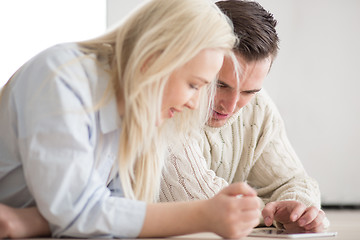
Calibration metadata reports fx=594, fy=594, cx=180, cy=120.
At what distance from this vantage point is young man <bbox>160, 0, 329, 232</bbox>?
5.70 feet

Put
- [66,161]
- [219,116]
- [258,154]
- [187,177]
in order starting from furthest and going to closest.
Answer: [258,154]
[219,116]
[187,177]
[66,161]

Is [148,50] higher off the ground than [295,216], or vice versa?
[148,50]

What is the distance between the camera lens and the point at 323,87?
12.7 feet

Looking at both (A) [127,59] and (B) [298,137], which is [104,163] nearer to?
(A) [127,59]

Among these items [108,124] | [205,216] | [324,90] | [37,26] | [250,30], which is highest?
[250,30]

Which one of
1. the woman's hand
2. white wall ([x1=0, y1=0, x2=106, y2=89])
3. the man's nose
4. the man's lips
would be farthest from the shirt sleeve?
white wall ([x1=0, y1=0, x2=106, y2=89])

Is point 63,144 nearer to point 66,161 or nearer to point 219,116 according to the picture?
point 66,161

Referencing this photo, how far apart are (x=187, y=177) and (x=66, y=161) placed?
0.72m

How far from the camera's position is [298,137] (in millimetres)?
3859

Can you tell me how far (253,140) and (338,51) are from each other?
203 centimetres

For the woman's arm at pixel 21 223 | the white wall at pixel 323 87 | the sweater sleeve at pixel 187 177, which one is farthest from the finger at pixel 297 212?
the white wall at pixel 323 87

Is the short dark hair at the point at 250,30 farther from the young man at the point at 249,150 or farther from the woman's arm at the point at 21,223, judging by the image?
the woman's arm at the point at 21,223

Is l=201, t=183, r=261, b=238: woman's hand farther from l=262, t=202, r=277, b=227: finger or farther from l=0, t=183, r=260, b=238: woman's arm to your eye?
l=262, t=202, r=277, b=227: finger

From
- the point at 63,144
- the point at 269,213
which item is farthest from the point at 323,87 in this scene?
the point at 63,144
